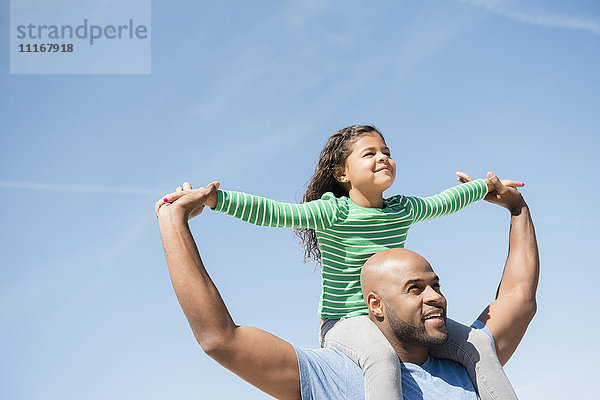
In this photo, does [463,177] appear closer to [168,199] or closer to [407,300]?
[407,300]

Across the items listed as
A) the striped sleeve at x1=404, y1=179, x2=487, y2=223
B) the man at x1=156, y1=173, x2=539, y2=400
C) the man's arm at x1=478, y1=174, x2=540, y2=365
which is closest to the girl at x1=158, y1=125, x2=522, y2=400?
the striped sleeve at x1=404, y1=179, x2=487, y2=223

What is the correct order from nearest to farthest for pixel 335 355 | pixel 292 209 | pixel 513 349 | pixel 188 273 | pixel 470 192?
pixel 188 273, pixel 335 355, pixel 292 209, pixel 513 349, pixel 470 192

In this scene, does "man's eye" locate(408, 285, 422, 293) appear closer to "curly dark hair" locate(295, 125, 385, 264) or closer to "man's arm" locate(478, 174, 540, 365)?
"man's arm" locate(478, 174, 540, 365)

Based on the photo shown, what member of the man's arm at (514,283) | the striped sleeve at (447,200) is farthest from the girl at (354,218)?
→ the man's arm at (514,283)

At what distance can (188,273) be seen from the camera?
3135 mm

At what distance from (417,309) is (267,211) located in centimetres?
97

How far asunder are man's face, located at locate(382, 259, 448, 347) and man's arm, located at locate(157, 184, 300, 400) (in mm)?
621

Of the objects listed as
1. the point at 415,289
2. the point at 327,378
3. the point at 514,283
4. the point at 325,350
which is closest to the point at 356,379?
the point at 327,378

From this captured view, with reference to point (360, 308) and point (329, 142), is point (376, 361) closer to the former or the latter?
point (360, 308)

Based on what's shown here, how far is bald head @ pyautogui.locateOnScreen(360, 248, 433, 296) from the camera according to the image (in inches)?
137

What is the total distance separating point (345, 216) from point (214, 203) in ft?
2.73

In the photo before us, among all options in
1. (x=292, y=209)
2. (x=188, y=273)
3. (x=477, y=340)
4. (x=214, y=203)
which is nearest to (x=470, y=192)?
(x=477, y=340)

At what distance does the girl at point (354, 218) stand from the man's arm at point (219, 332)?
33cm

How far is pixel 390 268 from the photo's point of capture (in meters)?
3.52
